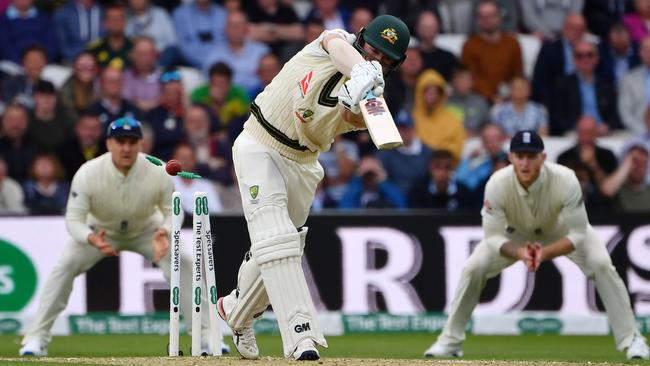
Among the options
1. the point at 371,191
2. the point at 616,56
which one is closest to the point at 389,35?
the point at 371,191

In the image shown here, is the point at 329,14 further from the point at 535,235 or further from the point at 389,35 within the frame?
the point at 389,35

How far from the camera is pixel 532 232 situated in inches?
480

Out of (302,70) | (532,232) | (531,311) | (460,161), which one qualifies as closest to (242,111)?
(460,161)

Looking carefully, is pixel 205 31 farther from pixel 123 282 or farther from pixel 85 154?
pixel 123 282

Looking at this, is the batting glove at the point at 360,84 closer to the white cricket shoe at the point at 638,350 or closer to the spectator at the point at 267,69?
the white cricket shoe at the point at 638,350

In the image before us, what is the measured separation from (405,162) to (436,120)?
0.95 m

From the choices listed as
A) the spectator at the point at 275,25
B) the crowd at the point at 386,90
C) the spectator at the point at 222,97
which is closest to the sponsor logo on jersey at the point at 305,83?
the crowd at the point at 386,90

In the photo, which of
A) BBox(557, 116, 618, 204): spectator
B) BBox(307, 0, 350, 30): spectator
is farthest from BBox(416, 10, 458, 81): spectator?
BBox(557, 116, 618, 204): spectator

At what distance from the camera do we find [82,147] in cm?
1573

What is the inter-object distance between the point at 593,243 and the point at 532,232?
55 centimetres

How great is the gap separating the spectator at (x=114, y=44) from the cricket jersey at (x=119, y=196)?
481cm

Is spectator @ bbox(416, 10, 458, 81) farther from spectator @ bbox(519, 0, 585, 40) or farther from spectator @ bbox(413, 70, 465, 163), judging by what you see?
spectator @ bbox(519, 0, 585, 40)

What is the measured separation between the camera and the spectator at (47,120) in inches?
627

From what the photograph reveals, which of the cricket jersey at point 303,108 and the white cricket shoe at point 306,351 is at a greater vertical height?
the cricket jersey at point 303,108
